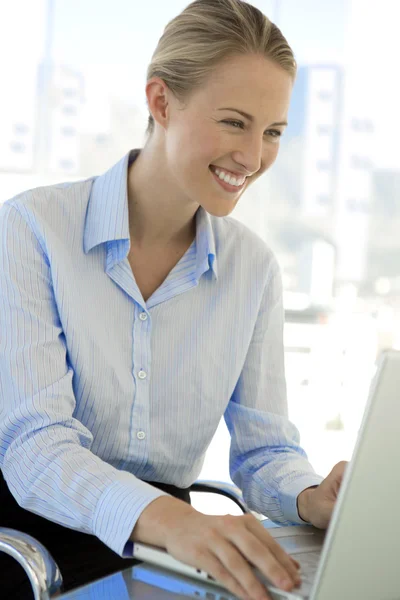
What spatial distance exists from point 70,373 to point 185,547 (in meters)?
0.52

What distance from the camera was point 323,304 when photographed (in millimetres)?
4246

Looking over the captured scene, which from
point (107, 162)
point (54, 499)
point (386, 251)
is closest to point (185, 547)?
point (54, 499)

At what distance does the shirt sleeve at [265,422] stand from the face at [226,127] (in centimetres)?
27

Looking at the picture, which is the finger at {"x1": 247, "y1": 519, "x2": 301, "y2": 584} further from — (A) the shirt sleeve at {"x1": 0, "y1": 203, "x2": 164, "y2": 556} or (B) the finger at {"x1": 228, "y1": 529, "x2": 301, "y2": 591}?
(A) the shirt sleeve at {"x1": 0, "y1": 203, "x2": 164, "y2": 556}

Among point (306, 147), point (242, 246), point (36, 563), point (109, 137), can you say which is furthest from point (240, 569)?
point (306, 147)

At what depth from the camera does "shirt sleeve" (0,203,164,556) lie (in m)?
0.98

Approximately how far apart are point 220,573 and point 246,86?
84 centimetres

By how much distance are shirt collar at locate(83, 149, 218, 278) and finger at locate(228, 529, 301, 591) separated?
2.32 feet

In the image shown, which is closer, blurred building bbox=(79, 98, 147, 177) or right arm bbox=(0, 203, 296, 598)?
right arm bbox=(0, 203, 296, 598)

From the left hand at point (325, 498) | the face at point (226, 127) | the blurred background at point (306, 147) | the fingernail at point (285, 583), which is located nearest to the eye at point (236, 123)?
the face at point (226, 127)

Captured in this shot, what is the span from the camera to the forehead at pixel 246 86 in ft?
4.34

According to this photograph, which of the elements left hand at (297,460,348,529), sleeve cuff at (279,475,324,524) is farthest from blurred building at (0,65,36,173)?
left hand at (297,460,348,529)

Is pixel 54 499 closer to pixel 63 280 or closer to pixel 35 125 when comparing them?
pixel 63 280

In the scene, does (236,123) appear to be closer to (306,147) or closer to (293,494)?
(293,494)
